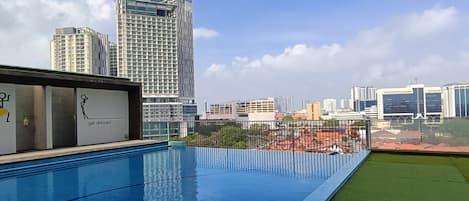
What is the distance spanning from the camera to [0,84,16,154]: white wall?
781 cm

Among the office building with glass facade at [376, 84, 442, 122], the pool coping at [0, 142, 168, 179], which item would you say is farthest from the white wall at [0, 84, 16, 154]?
the office building with glass facade at [376, 84, 442, 122]

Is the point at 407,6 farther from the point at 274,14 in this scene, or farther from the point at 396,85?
the point at 396,85

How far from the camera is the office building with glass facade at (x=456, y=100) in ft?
51.8

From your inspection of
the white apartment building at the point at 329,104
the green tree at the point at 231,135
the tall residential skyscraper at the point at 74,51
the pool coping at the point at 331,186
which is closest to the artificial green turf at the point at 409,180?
the pool coping at the point at 331,186

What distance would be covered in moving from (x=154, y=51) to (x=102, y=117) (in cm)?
3238

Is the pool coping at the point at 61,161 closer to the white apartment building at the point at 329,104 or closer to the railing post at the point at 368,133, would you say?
the railing post at the point at 368,133

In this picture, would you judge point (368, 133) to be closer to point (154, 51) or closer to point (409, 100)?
point (409, 100)

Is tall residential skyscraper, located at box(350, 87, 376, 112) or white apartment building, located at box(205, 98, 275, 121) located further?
tall residential skyscraper, located at box(350, 87, 376, 112)

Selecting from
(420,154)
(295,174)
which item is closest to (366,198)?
(295,174)

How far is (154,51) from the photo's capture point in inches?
A: 1635

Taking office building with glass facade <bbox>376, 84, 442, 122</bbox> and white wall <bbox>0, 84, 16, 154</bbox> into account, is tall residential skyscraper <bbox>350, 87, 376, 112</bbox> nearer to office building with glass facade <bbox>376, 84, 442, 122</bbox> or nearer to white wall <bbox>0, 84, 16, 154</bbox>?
office building with glass facade <bbox>376, 84, 442, 122</bbox>

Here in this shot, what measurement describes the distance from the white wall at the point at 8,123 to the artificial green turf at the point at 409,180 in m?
7.57

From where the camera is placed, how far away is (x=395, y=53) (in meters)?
25.2

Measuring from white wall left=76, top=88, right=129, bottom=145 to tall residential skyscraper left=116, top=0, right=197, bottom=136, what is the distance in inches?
885
